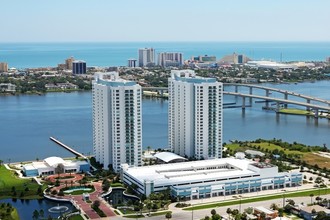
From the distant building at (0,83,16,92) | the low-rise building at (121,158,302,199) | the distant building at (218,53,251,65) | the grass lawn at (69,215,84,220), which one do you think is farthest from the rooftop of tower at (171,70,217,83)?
the distant building at (218,53,251,65)

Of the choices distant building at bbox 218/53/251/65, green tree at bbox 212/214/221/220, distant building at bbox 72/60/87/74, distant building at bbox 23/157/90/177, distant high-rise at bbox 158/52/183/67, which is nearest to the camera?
green tree at bbox 212/214/221/220

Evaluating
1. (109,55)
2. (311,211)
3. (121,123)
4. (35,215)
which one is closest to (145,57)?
(121,123)

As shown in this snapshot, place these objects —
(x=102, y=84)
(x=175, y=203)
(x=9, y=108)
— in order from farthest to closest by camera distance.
Answer: 1. (x=9, y=108)
2. (x=102, y=84)
3. (x=175, y=203)

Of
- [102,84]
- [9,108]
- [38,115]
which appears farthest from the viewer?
[9,108]

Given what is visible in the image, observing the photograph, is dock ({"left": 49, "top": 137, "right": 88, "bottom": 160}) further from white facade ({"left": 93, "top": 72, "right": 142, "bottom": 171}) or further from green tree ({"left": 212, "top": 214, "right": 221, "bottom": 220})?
green tree ({"left": 212, "top": 214, "right": 221, "bottom": 220})

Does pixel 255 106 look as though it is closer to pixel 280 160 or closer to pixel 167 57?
pixel 280 160

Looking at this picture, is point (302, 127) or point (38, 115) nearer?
point (302, 127)

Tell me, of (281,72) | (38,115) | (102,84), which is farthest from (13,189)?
(281,72)
